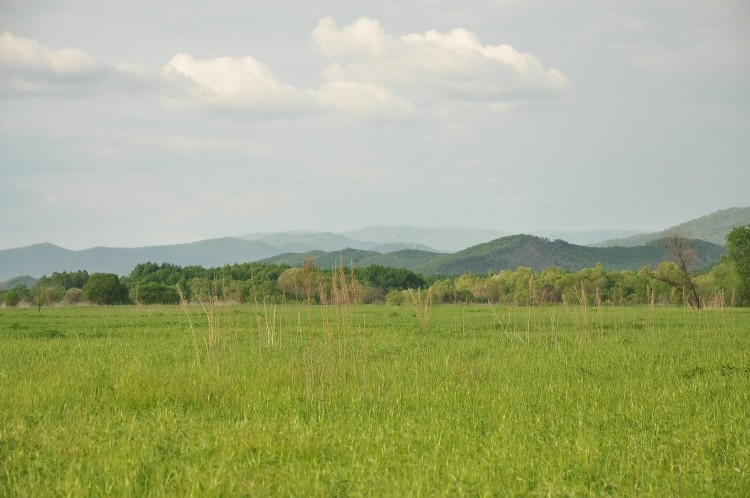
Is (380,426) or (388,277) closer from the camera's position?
(380,426)

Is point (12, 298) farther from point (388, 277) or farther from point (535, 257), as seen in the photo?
point (535, 257)

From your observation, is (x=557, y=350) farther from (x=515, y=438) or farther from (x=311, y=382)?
(x=515, y=438)

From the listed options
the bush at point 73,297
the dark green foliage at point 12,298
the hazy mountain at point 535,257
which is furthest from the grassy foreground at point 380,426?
the hazy mountain at point 535,257

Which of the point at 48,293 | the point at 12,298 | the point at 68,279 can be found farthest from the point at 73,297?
the point at 68,279

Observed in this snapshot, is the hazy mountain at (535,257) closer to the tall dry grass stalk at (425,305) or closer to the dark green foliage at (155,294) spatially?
A: the dark green foliage at (155,294)

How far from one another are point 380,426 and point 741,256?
54055 millimetres

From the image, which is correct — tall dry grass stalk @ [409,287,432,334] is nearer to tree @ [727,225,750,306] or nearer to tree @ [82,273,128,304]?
tree @ [82,273,128,304]

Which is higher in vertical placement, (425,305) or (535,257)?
(535,257)

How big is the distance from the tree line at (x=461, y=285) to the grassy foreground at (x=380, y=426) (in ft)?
93.7

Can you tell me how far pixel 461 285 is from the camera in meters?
70.4

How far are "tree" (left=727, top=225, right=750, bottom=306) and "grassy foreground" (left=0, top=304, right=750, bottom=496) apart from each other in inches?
1722

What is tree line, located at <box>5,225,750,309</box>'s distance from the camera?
50447 mm

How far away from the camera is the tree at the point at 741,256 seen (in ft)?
182

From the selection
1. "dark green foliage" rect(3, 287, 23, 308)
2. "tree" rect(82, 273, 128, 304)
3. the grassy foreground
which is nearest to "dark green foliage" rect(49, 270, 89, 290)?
"tree" rect(82, 273, 128, 304)
